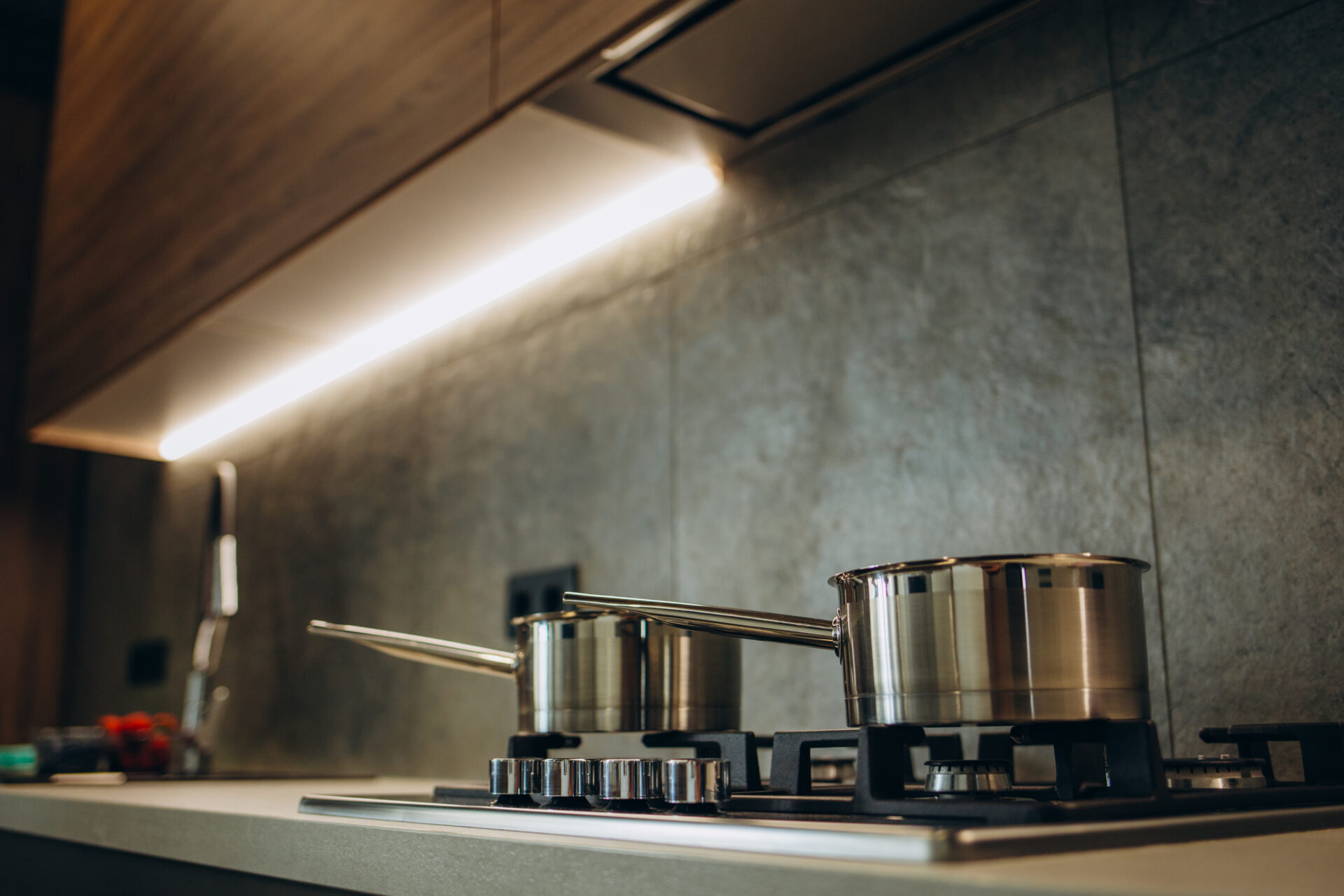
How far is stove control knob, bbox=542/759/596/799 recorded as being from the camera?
730 millimetres

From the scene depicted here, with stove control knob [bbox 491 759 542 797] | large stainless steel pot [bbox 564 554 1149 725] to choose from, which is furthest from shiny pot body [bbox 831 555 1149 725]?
stove control knob [bbox 491 759 542 797]

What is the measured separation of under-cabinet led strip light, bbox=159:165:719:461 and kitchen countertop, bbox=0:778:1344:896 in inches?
33.7

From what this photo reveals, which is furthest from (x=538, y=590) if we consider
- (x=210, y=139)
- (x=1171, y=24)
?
(x=1171, y=24)

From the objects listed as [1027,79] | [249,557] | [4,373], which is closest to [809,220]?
[1027,79]

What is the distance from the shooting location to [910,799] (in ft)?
2.13

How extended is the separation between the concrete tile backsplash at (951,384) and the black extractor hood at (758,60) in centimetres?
4

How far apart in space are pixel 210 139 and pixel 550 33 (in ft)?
2.96

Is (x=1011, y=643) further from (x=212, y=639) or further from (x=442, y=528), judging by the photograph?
(x=212, y=639)

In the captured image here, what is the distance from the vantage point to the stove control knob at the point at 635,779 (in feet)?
2.28

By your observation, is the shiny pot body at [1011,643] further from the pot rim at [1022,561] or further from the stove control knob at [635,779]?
the stove control knob at [635,779]

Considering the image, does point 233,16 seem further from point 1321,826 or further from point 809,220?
point 1321,826

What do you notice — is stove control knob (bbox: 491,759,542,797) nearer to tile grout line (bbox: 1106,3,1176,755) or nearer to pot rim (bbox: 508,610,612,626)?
pot rim (bbox: 508,610,612,626)

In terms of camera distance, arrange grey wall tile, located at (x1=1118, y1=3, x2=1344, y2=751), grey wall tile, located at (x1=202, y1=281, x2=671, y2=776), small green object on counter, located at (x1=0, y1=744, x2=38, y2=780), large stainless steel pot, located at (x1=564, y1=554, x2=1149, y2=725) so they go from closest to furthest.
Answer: large stainless steel pot, located at (x1=564, y1=554, x2=1149, y2=725)
grey wall tile, located at (x1=1118, y1=3, x2=1344, y2=751)
grey wall tile, located at (x1=202, y1=281, x2=671, y2=776)
small green object on counter, located at (x1=0, y1=744, x2=38, y2=780)

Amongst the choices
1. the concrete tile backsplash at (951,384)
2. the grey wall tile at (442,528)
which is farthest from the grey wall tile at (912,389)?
the grey wall tile at (442,528)
